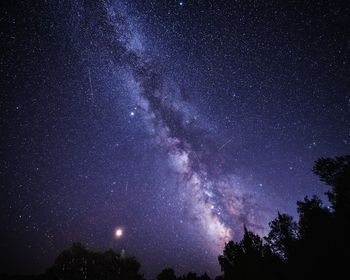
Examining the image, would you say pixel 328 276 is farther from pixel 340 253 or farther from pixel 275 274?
pixel 275 274

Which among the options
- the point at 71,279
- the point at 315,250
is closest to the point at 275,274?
the point at 315,250

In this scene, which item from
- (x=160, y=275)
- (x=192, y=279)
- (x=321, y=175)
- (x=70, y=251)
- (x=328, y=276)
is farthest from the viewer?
(x=70, y=251)

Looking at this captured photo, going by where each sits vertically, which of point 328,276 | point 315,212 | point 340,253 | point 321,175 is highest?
point 321,175

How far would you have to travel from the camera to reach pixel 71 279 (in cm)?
4241

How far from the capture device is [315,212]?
29.8 m

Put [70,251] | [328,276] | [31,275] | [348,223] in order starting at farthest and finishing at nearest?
[70,251] → [31,275] → [348,223] → [328,276]

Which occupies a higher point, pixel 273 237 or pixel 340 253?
pixel 273 237

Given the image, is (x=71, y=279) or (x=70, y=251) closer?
(x=71, y=279)

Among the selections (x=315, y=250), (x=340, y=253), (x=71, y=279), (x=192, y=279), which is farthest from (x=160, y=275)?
(x=340, y=253)

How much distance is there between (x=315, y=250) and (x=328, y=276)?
4.66 meters

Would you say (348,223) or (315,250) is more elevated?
(348,223)

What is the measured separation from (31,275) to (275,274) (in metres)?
28.2

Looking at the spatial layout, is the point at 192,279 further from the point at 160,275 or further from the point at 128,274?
the point at 128,274

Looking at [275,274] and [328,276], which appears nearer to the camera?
[328,276]
